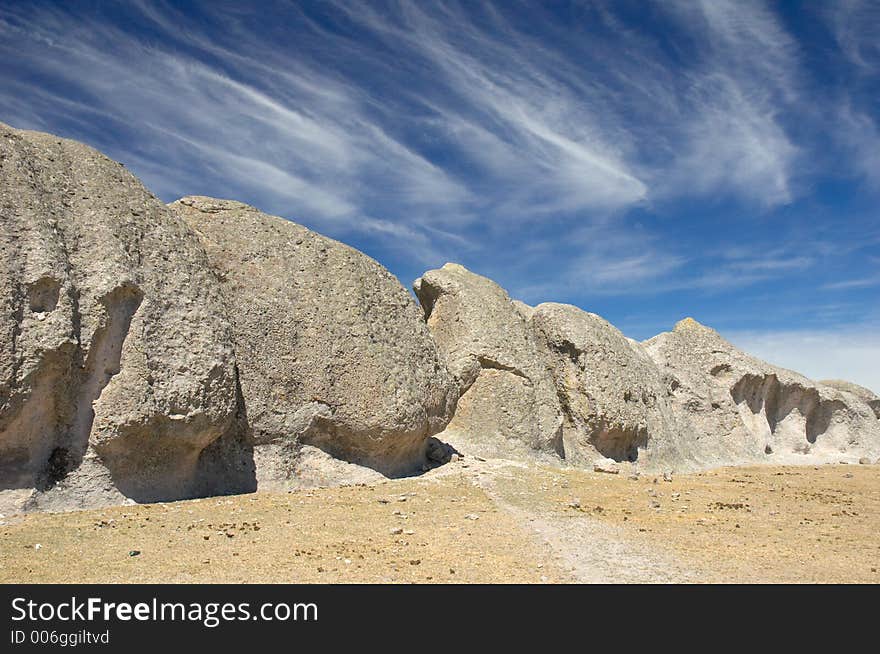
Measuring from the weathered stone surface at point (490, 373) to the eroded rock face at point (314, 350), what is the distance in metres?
3.03

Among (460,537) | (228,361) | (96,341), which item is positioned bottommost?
(460,537)

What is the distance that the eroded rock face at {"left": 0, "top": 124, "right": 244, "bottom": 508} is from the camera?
970 cm

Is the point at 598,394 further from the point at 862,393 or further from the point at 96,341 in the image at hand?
the point at 862,393

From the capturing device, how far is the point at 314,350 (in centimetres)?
1346

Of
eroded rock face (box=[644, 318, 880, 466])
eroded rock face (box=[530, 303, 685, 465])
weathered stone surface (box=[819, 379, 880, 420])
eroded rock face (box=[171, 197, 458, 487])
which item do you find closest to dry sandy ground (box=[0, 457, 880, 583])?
eroded rock face (box=[171, 197, 458, 487])

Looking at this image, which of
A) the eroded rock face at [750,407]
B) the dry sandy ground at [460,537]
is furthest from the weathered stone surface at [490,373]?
the eroded rock face at [750,407]

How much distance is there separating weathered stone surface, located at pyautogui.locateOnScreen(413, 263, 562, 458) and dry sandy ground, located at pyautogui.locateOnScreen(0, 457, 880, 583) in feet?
16.6

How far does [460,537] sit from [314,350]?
5998 millimetres

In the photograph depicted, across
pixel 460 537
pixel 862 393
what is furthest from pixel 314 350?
pixel 862 393

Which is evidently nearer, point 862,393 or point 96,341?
point 96,341

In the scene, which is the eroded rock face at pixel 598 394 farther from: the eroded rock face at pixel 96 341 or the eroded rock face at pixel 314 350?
the eroded rock face at pixel 96 341

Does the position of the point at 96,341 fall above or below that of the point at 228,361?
above

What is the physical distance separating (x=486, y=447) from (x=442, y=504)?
6.89m

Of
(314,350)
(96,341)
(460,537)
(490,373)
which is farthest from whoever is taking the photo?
(490,373)
